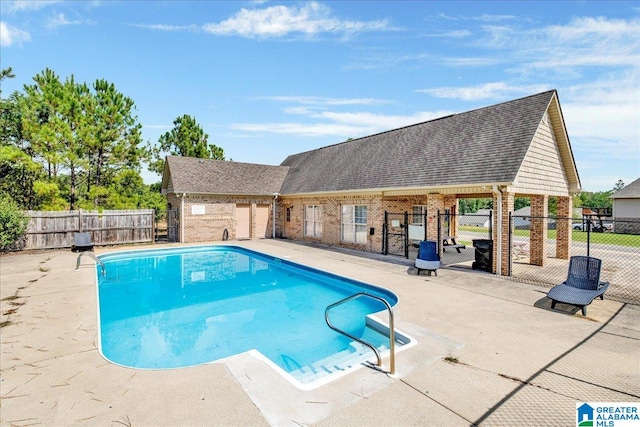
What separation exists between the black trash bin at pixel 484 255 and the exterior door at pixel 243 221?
1496cm

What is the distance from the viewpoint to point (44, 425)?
3098 mm

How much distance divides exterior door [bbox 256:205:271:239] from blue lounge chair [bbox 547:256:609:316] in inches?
698

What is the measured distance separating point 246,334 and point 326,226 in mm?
11750

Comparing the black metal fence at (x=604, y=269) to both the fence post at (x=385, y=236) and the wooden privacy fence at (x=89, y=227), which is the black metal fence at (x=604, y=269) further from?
the wooden privacy fence at (x=89, y=227)

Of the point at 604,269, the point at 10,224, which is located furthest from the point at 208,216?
the point at 604,269

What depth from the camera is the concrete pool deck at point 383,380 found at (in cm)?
328

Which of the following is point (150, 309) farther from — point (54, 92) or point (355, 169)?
point (54, 92)

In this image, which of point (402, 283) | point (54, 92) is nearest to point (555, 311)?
point (402, 283)

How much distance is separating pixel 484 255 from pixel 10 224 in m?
20.6

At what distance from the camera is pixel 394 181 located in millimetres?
13945

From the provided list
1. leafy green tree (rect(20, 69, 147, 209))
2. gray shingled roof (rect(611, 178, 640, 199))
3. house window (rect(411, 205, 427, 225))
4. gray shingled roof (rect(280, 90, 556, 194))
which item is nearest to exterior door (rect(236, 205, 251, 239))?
gray shingled roof (rect(280, 90, 556, 194))

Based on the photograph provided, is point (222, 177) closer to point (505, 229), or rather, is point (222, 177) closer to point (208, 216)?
point (208, 216)

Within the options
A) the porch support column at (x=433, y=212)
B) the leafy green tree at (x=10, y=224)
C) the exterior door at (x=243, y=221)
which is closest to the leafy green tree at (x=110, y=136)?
the leafy green tree at (x=10, y=224)

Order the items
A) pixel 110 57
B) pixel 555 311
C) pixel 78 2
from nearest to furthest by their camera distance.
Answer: pixel 555 311 → pixel 78 2 → pixel 110 57
